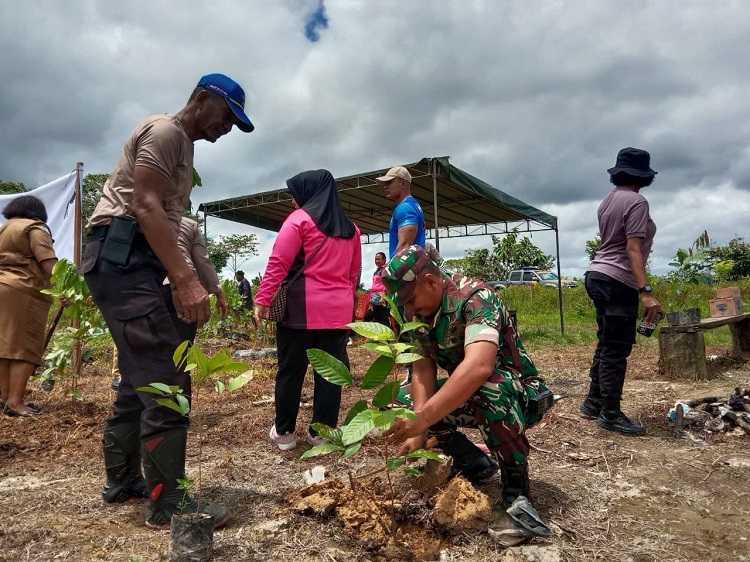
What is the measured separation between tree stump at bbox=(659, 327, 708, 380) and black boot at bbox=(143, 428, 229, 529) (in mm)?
4483

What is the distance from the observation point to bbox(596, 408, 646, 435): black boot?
3232 mm

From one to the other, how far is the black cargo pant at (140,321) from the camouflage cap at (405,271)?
0.80 meters

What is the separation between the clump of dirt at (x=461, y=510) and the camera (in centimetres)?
186

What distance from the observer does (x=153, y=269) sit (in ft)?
6.43

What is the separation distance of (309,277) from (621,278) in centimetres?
188

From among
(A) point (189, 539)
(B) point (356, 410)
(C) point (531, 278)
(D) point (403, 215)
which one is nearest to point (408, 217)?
(D) point (403, 215)

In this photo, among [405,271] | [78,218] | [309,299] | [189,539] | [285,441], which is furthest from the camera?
[78,218]

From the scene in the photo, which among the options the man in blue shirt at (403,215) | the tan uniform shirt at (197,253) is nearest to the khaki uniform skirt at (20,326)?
the tan uniform shirt at (197,253)

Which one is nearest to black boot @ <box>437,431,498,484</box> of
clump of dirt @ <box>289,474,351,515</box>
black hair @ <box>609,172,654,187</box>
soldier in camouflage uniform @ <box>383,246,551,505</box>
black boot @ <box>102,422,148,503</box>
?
soldier in camouflage uniform @ <box>383,246,551,505</box>

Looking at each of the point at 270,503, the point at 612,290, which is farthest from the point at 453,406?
the point at 612,290

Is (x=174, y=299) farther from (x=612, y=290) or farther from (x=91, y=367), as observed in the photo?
(x=91, y=367)

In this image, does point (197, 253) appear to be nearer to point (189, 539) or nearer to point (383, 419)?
point (189, 539)

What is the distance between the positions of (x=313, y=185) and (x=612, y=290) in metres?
1.92

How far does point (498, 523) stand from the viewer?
186 cm
